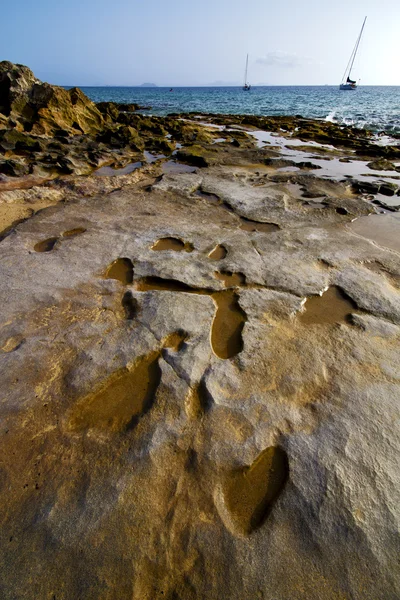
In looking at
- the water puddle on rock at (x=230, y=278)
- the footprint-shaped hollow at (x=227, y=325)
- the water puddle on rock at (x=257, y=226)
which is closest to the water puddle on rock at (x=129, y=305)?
the footprint-shaped hollow at (x=227, y=325)

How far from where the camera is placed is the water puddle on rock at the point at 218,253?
4.30 meters

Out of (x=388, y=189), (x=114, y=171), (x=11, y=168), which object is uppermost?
(x=11, y=168)

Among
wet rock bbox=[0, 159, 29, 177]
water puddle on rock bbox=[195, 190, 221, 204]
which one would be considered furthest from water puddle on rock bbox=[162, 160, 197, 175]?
wet rock bbox=[0, 159, 29, 177]

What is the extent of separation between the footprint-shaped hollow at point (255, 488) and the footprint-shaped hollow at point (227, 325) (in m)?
0.95

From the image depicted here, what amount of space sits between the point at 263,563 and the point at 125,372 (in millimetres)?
1551

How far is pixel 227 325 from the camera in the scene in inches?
122

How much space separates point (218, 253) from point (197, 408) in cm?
258

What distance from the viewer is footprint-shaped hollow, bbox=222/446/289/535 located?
174cm

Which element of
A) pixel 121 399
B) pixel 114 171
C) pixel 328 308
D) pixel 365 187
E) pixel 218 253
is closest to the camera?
pixel 121 399

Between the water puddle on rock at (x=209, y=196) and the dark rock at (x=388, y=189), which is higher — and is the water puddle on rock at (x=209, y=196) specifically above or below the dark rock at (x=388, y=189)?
above

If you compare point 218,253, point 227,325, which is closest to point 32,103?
point 218,253

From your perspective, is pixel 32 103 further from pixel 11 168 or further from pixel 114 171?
pixel 11 168

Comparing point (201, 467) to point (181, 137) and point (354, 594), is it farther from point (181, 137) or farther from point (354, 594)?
point (181, 137)

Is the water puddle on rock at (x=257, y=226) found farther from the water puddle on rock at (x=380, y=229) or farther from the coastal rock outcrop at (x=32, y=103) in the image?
the coastal rock outcrop at (x=32, y=103)
